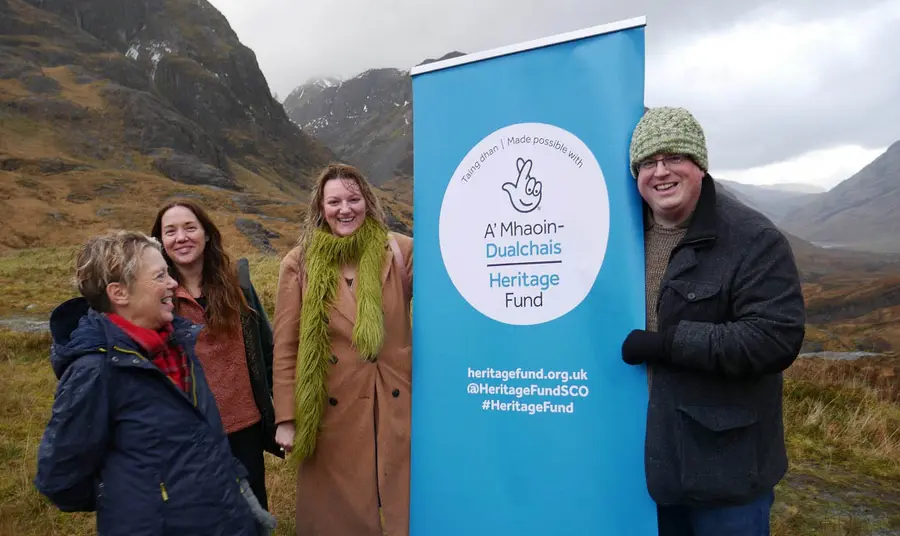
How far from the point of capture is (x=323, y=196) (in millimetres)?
2766

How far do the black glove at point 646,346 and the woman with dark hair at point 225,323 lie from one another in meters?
2.03

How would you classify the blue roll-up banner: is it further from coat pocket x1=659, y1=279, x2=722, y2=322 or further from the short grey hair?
the short grey hair

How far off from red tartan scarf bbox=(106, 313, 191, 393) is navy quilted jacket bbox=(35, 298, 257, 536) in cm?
6

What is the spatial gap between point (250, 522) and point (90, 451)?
0.74 metres

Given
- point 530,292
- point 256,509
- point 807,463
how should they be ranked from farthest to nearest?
point 807,463, point 256,509, point 530,292

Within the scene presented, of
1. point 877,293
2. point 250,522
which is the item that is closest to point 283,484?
point 250,522

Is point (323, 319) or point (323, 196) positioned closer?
point (323, 319)

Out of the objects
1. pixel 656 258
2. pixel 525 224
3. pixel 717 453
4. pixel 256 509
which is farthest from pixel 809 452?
pixel 256 509

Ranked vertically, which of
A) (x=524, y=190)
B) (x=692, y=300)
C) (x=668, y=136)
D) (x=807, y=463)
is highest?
(x=668, y=136)

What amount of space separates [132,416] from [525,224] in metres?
1.65

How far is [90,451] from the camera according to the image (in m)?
2.00

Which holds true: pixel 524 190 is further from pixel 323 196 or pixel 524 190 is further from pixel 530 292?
pixel 323 196

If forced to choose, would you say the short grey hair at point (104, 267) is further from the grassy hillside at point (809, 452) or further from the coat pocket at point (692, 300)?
the grassy hillside at point (809, 452)

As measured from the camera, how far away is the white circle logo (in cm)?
203
